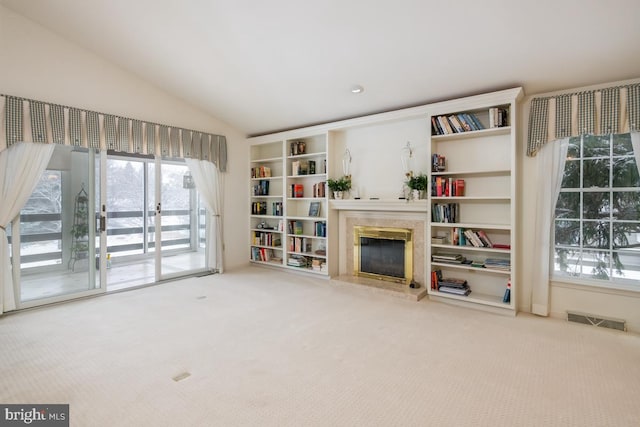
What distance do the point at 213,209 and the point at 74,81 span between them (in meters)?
2.48

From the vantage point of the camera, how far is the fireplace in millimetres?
4496

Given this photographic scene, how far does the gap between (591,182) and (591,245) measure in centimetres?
66

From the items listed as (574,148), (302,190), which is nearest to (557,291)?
(574,148)

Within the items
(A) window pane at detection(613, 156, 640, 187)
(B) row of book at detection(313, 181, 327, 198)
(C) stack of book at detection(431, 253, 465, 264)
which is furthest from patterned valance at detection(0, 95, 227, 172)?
(A) window pane at detection(613, 156, 640, 187)

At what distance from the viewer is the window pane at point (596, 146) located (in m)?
3.29

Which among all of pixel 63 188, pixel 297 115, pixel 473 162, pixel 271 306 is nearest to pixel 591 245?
pixel 473 162

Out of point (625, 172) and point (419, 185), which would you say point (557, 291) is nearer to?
point (625, 172)

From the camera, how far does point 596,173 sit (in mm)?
3348

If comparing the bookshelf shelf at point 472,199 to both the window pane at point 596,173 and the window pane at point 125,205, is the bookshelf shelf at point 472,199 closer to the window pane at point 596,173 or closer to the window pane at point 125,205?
the window pane at point 596,173

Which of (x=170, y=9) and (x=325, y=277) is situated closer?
(x=170, y=9)

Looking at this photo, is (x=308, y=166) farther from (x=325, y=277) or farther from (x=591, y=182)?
(x=591, y=182)

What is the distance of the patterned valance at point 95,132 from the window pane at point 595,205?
16.7 ft

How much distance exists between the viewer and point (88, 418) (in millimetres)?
1859

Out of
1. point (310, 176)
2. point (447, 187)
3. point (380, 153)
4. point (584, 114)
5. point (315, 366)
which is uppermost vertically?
point (584, 114)
